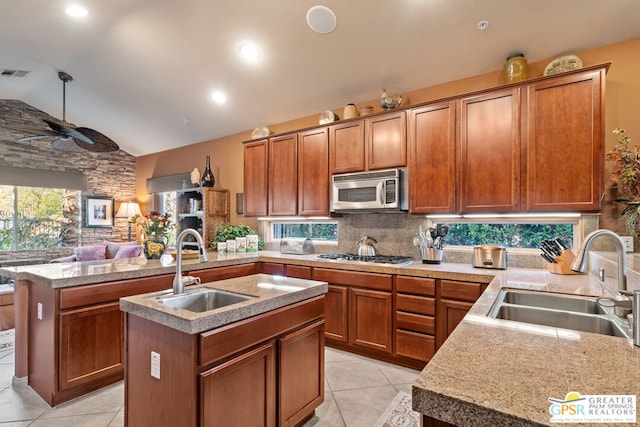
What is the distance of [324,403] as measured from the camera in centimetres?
241

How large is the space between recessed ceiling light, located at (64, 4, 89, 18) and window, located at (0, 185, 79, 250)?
154 inches

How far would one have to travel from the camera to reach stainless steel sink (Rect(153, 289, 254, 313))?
1.84 metres

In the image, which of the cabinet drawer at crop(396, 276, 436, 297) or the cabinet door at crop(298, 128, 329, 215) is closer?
the cabinet drawer at crop(396, 276, 436, 297)

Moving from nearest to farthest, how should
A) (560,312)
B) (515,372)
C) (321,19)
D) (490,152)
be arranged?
(515,372), (560,312), (490,152), (321,19)

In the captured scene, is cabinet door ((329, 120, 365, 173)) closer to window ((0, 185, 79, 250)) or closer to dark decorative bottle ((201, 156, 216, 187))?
dark decorative bottle ((201, 156, 216, 187))

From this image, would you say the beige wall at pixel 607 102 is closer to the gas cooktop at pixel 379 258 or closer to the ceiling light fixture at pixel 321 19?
the ceiling light fixture at pixel 321 19

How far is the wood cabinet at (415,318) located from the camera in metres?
2.79

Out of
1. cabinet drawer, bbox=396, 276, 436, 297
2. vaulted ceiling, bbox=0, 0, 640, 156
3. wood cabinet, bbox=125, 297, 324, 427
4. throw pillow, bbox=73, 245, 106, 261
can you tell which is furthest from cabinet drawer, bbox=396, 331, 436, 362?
throw pillow, bbox=73, 245, 106, 261

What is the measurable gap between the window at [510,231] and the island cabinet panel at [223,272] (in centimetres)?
216

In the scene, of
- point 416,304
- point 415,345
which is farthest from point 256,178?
point 415,345

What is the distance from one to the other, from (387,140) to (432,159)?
0.53 meters

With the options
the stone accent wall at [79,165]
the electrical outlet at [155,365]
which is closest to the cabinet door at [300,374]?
the electrical outlet at [155,365]

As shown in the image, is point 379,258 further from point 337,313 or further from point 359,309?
point 337,313

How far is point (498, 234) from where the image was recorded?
318 centimetres
